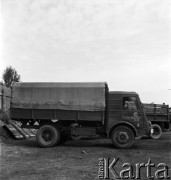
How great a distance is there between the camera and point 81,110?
12.9 metres

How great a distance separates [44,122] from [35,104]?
1.04 meters

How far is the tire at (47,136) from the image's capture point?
13.1 metres

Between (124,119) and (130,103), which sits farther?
(130,103)

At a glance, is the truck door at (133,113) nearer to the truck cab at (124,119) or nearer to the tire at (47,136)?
the truck cab at (124,119)

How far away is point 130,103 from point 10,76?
56.6m

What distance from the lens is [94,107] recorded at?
1284 centimetres

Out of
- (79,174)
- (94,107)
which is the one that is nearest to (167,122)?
(94,107)

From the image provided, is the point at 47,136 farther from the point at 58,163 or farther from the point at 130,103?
the point at 58,163

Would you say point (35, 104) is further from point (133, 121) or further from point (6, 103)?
point (6, 103)

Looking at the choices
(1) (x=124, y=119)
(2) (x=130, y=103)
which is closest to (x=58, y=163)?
(1) (x=124, y=119)

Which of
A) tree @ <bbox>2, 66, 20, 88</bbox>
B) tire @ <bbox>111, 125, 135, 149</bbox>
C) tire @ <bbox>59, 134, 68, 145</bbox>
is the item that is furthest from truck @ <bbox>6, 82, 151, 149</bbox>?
tree @ <bbox>2, 66, 20, 88</bbox>

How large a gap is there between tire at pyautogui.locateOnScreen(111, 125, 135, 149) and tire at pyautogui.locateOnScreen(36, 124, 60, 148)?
2.61m

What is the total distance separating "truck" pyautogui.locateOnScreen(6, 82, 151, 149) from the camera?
42.3 ft

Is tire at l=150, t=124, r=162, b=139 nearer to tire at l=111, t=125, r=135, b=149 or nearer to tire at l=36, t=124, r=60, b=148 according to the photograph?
tire at l=111, t=125, r=135, b=149
